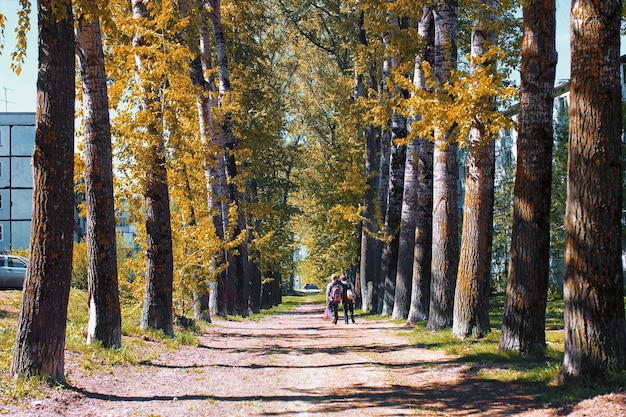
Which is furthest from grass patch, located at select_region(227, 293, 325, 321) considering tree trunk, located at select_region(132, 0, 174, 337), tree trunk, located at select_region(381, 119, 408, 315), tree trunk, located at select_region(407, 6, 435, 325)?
tree trunk, located at select_region(132, 0, 174, 337)

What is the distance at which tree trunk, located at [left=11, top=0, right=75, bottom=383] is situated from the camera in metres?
9.38

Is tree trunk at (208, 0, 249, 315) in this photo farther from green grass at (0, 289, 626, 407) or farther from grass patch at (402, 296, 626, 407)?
grass patch at (402, 296, 626, 407)

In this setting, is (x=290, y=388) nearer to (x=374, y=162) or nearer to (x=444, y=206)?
(x=444, y=206)

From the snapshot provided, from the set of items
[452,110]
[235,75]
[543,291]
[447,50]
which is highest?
[235,75]

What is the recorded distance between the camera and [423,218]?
21.0 meters

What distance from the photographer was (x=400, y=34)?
61.6 feet

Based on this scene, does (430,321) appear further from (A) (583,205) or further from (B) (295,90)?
(B) (295,90)

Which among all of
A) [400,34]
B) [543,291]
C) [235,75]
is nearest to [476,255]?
[543,291]

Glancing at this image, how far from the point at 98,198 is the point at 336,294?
14064 millimetres

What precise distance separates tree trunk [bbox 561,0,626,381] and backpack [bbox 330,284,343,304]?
16751 mm

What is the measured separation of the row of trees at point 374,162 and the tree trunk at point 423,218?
50mm

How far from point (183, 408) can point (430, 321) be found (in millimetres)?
10176

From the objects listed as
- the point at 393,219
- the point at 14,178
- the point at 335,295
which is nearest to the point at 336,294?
the point at 335,295

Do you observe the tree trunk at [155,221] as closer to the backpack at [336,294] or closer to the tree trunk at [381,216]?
the backpack at [336,294]
